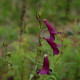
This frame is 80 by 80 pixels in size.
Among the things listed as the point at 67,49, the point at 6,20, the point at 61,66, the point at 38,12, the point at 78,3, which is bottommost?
the point at 61,66

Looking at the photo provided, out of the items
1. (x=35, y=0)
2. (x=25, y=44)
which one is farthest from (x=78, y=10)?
(x=35, y=0)

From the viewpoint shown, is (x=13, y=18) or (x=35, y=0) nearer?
(x=35, y=0)

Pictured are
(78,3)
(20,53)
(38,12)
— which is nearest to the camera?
(38,12)

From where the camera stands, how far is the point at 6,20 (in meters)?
8.03

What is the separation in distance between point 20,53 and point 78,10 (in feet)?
21.9

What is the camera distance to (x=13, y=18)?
8094 millimetres

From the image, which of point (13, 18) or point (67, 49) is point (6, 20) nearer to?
point (13, 18)

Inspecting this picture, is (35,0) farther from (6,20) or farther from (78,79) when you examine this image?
(6,20)

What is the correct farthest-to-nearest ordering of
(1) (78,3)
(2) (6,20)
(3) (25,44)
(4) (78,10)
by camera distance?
(4) (78,10)
(1) (78,3)
(2) (6,20)
(3) (25,44)

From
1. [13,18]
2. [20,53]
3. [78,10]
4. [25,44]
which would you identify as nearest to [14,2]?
[13,18]

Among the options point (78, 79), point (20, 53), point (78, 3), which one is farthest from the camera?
point (78, 3)

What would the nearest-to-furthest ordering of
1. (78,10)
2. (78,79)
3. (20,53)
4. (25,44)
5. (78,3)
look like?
(78,79) < (20,53) < (25,44) < (78,3) < (78,10)

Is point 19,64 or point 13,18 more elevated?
point 13,18

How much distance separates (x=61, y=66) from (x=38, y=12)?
97cm
